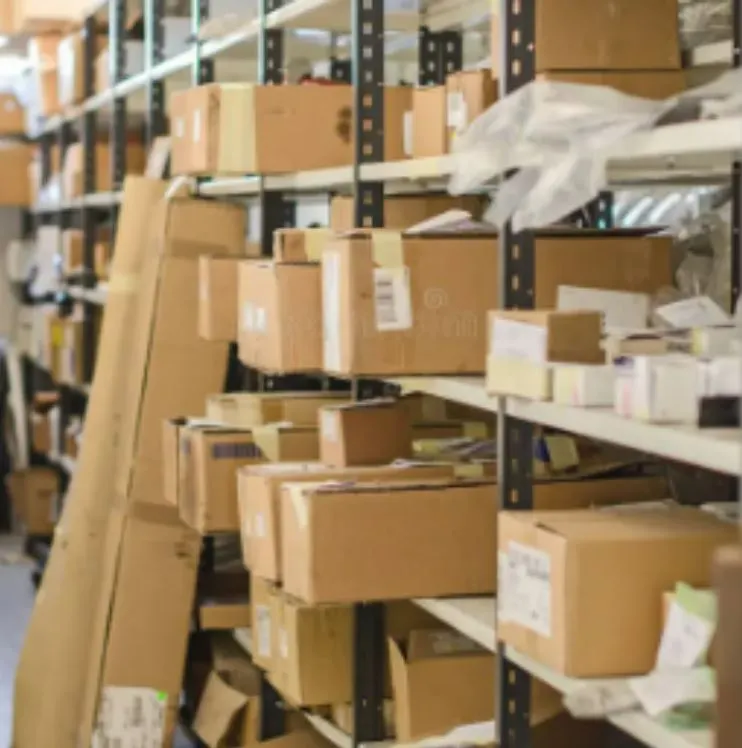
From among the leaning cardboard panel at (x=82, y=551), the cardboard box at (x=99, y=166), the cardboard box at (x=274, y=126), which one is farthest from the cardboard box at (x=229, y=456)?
the cardboard box at (x=99, y=166)

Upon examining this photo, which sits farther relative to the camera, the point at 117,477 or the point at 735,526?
the point at 117,477

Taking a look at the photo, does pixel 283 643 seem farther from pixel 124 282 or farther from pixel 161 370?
pixel 124 282

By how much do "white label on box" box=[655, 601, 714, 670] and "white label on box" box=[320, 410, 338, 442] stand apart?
1.16 m

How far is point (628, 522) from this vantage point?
2365 mm

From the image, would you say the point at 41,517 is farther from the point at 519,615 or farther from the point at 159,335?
the point at 519,615

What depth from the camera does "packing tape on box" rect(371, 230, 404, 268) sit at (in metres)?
2.94

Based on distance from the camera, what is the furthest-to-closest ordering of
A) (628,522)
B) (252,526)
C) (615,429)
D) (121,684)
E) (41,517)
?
(41,517)
(121,684)
(252,526)
(628,522)
(615,429)

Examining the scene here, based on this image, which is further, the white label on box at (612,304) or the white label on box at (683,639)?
the white label on box at (612,304)

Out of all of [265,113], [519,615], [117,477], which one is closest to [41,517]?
[117,477]

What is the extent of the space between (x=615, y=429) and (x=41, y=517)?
587cm

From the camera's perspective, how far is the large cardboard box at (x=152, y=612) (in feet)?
14.1

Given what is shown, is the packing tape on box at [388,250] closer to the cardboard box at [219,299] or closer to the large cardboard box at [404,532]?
the large cardboard box at [404,532]

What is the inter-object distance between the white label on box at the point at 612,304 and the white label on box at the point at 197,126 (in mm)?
1397

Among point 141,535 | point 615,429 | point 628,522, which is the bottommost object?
point 141,535
